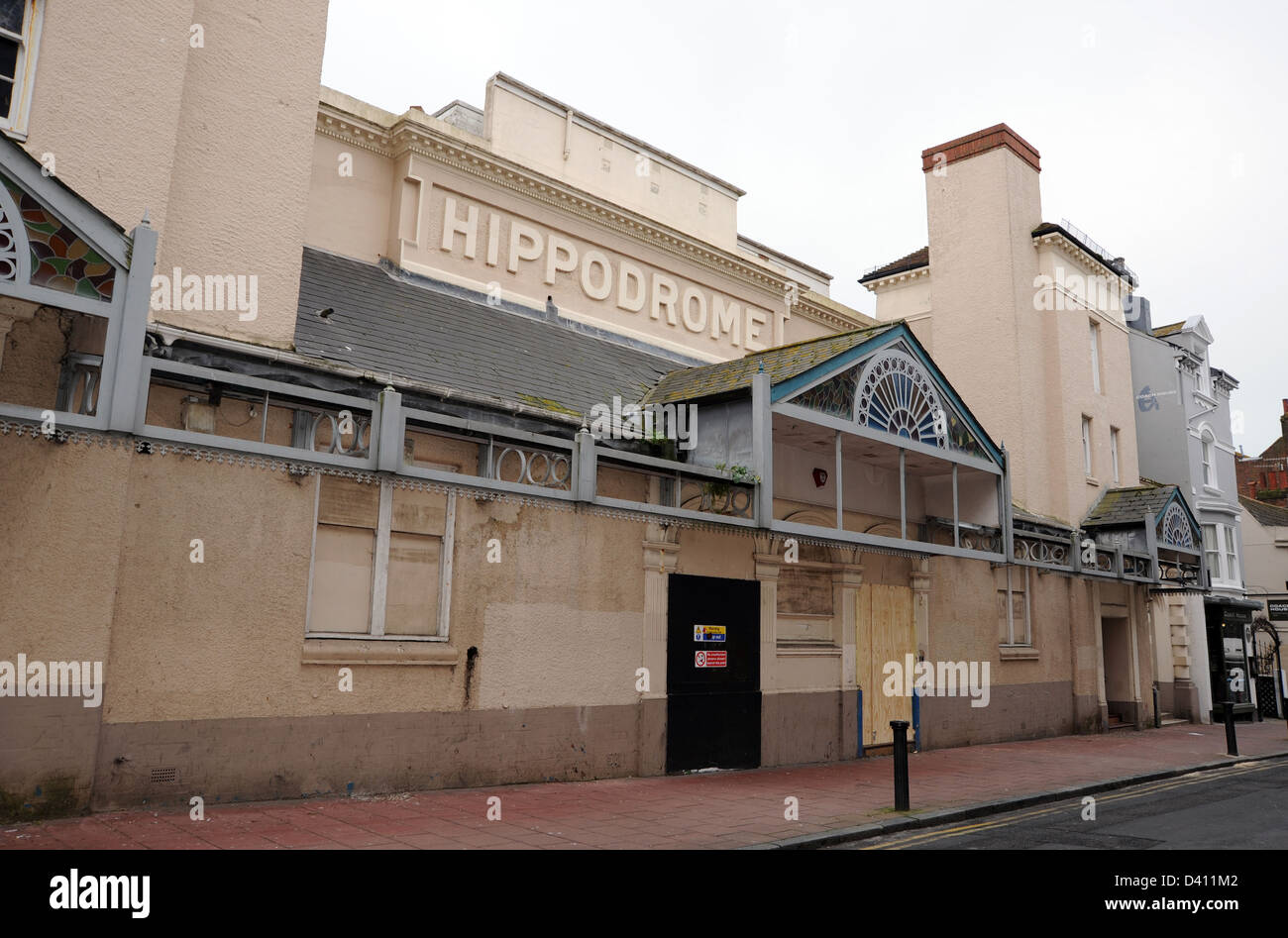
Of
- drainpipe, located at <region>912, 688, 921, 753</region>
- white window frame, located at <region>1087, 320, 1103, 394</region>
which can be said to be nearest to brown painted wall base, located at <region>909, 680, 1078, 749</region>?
drainpipe, located at <region>912, 688, 921, 753</region>

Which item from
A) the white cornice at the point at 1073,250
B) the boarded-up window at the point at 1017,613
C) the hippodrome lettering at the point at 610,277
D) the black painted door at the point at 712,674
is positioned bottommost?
the black painted door at the point at 712,674

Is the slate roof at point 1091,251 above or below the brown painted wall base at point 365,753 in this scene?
above

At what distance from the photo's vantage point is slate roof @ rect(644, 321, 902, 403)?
1259 cm

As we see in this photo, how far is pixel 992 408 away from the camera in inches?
883

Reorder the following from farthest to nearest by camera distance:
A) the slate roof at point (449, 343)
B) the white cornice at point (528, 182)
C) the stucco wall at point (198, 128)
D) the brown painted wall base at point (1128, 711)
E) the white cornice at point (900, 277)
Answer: the white cornice at point (900, 277) → the brown painted wall base at point (1128, 711) → the white cornice at point (528, 182) → the slate roof at point (449, 343) → the stucco wall at point (198, 128)

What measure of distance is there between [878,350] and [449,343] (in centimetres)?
616

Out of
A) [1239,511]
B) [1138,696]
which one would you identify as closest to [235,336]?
[1138,696]

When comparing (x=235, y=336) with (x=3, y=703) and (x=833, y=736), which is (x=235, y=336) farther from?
(x=833, y=736)

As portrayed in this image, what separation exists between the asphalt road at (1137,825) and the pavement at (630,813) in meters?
0.32

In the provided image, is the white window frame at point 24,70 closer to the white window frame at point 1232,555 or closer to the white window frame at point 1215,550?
the white window frame at point 1215,550

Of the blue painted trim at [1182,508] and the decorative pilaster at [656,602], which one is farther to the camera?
the blue painted trim at [1182,508]

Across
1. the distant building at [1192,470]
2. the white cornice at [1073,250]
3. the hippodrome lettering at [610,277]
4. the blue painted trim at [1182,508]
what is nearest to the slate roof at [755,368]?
the hippodrome lettering at [610,277]

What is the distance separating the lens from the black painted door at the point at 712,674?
12633mm

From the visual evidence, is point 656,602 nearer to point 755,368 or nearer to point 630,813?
point 630,813
